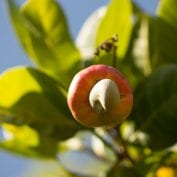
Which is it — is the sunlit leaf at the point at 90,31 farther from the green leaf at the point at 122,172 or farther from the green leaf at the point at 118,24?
the green leaf at the point at 122,172

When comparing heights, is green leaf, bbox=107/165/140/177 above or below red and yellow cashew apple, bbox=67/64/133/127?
above

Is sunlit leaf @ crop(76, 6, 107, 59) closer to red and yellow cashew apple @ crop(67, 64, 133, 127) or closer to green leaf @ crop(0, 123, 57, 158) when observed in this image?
green leaf @ crop(0, 123, 57, 158)

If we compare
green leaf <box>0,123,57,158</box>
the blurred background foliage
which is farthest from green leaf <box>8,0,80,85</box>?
green leaf <box>0,123,57,158</box>

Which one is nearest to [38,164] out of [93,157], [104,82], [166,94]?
[93,157]

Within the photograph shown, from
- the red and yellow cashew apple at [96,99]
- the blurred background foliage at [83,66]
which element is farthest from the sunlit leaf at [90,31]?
the red and yellow cashew apple at [96,99]

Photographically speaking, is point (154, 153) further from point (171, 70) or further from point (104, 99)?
point (104, 99)

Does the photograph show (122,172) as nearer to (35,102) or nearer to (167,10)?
(35,102)
